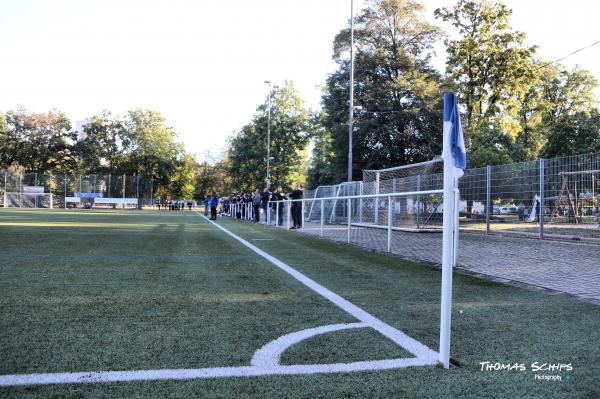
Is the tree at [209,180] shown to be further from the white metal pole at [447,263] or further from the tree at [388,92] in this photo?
the white metal pole at [447,263]

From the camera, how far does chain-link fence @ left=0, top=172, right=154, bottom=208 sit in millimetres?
58062

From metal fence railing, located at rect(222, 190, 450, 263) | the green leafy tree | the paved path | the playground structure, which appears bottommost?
the paved path

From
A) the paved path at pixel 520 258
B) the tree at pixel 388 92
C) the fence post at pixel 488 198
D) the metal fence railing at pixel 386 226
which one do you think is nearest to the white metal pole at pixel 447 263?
the paved path at pixel 520 258

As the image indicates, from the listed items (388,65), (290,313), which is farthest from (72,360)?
(388,65)

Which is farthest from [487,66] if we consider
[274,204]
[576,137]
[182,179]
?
[182,179]

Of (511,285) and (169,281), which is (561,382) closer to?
(511,285)

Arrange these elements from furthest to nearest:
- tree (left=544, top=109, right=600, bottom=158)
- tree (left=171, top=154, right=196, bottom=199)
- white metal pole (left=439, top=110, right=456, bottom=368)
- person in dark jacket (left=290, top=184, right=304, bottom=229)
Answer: tree (left=171, top=154, right=196, bottom=199), tree (left=544, top=109, right=600, bottom=158), person in dark jacket (left=290, top=184, right=304, bottom=229), white metal pole (left=439, top=110, right=456, bottom=368)

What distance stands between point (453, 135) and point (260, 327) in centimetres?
190

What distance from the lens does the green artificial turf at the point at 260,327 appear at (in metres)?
2.44

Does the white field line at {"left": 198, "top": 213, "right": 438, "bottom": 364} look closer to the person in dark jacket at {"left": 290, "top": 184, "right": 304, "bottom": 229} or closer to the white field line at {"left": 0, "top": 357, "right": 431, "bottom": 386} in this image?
the white field line at {"left": 0, "top": 357, "right": 431, "bottom": 386}

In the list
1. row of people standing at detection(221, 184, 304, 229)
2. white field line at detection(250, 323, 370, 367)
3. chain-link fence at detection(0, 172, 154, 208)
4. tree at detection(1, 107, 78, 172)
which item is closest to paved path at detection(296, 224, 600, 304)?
white field line at detection(250, 323, 370, 367)

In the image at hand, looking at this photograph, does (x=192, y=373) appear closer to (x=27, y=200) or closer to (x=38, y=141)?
(x=27, y=200)

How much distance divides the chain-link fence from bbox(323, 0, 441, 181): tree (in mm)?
34411

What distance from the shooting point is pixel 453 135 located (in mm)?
2904
